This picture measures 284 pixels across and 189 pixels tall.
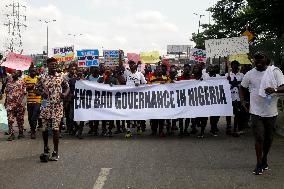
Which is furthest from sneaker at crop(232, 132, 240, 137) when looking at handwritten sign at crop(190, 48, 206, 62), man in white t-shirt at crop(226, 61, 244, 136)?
handwritten sign at crop(190, 48, 206, 62)

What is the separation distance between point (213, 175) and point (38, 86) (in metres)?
3.78

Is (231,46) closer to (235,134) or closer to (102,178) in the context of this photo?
(235,134)

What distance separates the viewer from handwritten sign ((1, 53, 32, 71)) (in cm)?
1325

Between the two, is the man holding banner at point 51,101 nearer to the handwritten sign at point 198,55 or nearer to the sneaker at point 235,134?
the sneaker at point 235,134

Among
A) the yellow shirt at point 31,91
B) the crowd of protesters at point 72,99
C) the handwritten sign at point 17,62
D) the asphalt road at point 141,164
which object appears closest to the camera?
the asphalt road at point 141,164

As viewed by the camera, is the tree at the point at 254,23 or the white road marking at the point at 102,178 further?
the tree at the point at 254,23

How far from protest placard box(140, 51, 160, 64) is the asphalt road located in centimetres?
1739

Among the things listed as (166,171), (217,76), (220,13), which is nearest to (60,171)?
(166,171)

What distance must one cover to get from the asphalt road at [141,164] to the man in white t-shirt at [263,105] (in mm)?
468

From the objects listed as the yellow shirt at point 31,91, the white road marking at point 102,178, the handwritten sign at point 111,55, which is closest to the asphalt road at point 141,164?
the white road marking at point 102,178

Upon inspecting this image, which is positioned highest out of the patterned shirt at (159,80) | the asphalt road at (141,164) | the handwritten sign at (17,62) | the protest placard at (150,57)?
the protest placard at (150,57)

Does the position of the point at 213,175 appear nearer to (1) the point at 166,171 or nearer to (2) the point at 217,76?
(1) the point at 166,171

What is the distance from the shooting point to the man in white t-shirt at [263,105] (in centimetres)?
803

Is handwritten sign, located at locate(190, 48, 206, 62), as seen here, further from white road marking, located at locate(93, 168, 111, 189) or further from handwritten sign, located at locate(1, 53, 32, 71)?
white road marking, located at locate(93, 168, 111, 189)
